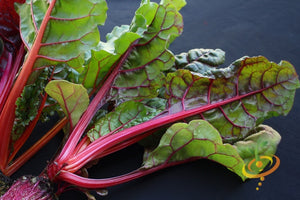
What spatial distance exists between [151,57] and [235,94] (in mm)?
254

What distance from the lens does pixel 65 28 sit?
0.85 m

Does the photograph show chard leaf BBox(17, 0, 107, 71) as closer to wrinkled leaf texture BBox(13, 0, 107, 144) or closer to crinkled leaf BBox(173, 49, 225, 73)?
wrinkled leaf texture BBox(13, 0, 107, 144)

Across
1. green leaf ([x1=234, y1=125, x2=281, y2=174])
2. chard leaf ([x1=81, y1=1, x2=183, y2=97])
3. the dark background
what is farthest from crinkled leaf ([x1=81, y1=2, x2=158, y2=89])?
green leaf ([x1=234, y1=125, x2=281, y2=174])

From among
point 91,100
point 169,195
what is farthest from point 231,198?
point 91,100

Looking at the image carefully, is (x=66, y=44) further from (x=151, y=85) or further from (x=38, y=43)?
(x=151, y=85)

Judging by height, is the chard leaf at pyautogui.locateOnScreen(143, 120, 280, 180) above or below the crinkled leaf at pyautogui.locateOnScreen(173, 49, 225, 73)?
below

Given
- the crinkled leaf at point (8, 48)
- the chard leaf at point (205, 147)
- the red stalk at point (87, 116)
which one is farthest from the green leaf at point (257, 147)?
the crinkled leaf at point (8, 48)

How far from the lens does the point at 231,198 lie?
1003 millimetres

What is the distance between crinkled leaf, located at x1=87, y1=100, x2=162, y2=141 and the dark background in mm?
96

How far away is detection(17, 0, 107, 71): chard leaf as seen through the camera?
2.75 feet

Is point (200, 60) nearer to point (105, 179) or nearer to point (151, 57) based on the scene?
point (151, 57)

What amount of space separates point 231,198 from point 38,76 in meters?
0.61

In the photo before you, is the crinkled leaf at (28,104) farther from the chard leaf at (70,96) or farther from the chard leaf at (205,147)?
the chard leaf at (205,147)

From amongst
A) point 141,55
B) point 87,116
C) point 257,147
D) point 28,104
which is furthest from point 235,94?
point 28,104
